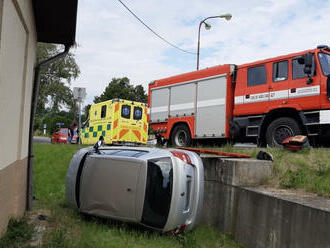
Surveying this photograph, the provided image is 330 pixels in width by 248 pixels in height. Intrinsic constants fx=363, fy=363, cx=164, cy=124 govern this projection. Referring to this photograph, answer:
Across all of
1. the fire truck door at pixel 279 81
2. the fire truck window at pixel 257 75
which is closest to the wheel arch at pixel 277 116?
the fire truck door at pixel 279 81

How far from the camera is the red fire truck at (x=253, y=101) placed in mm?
7945

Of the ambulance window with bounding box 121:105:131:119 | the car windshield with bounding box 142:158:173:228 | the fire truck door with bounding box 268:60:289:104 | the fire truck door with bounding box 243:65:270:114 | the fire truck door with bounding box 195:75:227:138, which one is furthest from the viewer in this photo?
the ambulance window with bounding box 121:105:131:119

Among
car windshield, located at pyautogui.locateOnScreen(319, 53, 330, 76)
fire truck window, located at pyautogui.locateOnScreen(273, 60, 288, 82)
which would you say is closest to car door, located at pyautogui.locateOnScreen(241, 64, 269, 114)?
fire truck window, located at pyautogui.locateOnScreen(273, 60, 288, 82)

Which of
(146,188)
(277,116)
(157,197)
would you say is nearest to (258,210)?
(157,197)

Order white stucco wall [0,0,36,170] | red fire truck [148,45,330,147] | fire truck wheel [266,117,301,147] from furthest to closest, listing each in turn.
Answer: fire truck wheel [266,117,301,147] < red fire truck [148,45,330,147] < white stucco wall [0,0,36,170]

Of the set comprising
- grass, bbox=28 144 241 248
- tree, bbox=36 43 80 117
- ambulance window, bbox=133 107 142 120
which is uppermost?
tree, bbox=36 43 80 117

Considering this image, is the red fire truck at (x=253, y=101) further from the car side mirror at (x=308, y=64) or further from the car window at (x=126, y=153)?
the car window at (x=126, y=153)

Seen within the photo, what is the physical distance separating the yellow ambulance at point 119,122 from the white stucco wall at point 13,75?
35.8 ft

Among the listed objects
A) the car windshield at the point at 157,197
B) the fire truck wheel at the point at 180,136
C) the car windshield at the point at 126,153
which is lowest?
the car windshield at the point at 157,197

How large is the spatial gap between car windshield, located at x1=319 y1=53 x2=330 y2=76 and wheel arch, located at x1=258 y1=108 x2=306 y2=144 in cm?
104

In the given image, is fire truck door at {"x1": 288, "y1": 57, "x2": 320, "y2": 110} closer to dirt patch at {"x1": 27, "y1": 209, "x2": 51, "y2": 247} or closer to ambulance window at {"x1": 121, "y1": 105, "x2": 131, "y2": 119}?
dirt patch at {"x1": 27, "y1": 209, "x2": 51, "y2": 247}

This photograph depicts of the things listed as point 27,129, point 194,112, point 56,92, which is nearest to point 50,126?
point 56,92

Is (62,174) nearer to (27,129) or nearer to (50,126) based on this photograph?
(27,129)

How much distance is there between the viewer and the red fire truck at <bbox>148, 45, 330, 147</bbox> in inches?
313
